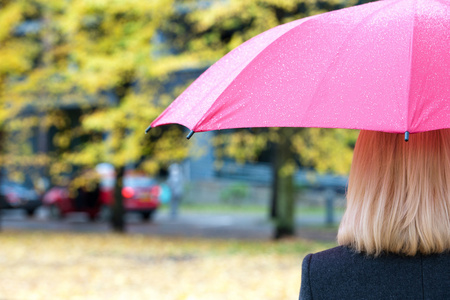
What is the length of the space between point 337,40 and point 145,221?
17982 millimetres

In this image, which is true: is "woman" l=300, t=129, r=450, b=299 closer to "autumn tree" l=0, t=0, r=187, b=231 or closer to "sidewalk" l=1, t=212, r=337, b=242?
"autumn tree" l=0, t=0, r=187, b=231

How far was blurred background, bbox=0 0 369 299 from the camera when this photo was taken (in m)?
8.51

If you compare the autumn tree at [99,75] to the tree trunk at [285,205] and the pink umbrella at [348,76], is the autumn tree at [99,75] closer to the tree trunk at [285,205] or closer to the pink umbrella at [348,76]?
the tree trunk at [285,205]

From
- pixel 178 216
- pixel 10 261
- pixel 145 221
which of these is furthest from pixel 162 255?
pixel 178 216

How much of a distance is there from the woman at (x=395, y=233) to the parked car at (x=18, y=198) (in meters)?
22.8

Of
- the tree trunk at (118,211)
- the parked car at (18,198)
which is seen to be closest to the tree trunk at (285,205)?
the tree trunk at (118,211)

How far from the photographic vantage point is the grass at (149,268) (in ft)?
24.4

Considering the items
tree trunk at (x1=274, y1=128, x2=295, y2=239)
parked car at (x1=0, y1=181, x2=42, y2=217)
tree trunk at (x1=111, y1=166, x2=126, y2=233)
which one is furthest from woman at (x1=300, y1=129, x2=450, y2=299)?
parked car at (x1=0, y1=181, x2=42, y2=217)

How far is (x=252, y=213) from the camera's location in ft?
74.6

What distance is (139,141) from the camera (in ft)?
40.4

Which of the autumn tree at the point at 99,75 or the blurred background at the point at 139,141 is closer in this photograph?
the blurred background at the point at 139,141

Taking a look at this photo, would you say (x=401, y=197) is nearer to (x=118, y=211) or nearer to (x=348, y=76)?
(x=348, y=76)

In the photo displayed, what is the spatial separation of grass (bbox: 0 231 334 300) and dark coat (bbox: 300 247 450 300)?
5.42 metres

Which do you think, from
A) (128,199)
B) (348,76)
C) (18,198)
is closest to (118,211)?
(128,199)
